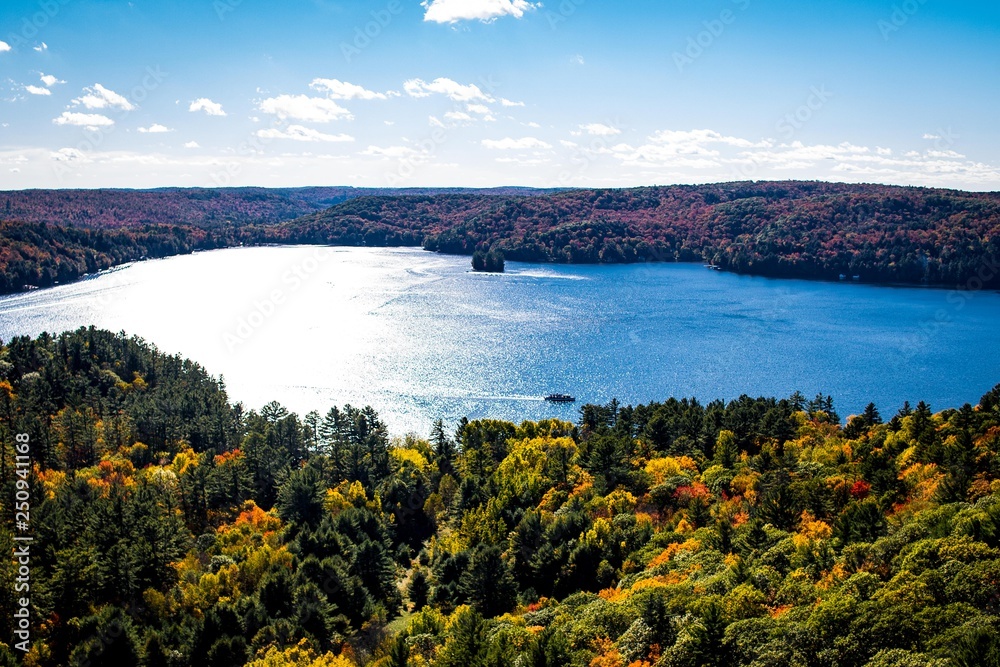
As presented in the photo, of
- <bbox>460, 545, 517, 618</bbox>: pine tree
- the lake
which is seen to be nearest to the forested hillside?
<bbox>460, 545, 517, 618</bbox>: pine tree

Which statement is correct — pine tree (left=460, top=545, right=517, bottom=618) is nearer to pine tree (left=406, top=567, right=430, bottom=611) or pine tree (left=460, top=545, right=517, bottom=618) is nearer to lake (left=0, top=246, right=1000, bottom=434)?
pine tree (left=406, top=567, right=430, bottom=611)

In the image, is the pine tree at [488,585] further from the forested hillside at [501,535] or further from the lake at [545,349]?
the lake at [545,349]

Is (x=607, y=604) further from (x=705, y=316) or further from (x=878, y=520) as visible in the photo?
(x=705, y=316)

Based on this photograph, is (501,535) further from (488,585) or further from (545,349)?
(545,349)

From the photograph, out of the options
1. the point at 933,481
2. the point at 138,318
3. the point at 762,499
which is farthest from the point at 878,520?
the point at 138,318

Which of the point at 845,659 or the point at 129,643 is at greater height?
the point at 845,659

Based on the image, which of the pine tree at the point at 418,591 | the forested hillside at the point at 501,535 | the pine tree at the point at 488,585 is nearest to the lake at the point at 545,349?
the forested hillside at the point at 501,535
